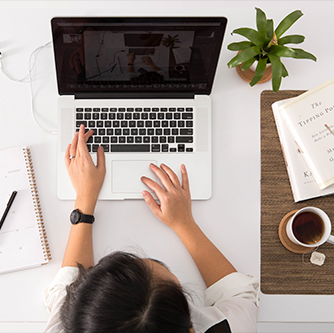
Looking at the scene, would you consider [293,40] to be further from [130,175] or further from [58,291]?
[58,291]

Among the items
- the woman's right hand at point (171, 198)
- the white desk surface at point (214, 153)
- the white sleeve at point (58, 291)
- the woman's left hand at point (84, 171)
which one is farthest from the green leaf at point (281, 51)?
the white sleeve at point (58, 291)

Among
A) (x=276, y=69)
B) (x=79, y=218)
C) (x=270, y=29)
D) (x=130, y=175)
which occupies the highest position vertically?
(x=270, y=29)

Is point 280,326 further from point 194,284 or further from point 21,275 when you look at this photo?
point 21,275

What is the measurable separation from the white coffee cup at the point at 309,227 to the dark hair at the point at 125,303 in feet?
1.20

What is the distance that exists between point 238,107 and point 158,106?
0.81ft

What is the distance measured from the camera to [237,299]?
74 cm

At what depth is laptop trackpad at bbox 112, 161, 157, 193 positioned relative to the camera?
825 mm

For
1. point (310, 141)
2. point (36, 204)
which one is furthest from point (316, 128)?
point (36, 204)

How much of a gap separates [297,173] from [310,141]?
97 millimetres

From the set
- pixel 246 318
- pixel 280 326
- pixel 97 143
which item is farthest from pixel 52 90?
pixel 280 326

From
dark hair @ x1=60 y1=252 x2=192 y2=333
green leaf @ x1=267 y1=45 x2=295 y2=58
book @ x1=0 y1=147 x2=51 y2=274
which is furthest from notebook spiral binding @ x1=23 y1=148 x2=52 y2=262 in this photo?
green leaf @ x1=267 y1=45 x2=295 y2=58

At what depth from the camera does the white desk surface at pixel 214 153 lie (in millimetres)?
802

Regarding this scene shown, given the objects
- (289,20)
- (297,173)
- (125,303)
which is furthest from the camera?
(297,173)

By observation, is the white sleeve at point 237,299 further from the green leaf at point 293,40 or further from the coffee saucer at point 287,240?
the green leaf at point 293,40
